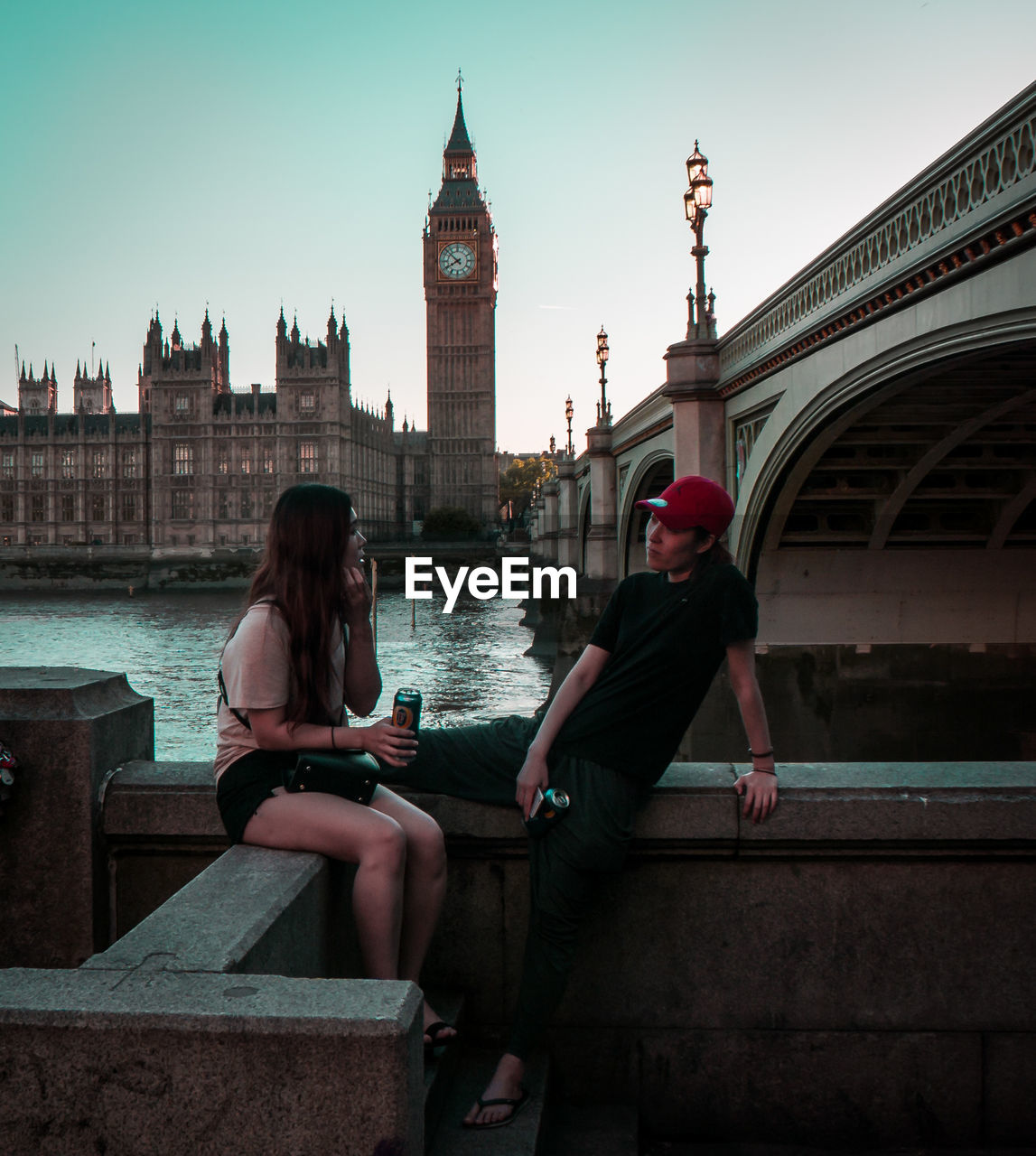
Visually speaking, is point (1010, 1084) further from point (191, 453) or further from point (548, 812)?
point (191, 453)

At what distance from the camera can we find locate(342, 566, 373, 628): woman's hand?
253cm

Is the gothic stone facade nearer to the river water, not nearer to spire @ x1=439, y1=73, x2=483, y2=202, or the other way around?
spire @ x1=439, y1=73, x2=483, y2=202

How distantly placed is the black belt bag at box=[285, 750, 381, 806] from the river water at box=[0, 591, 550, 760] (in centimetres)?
828

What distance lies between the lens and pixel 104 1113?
4.71 feet

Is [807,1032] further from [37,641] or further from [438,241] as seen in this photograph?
[438,241]

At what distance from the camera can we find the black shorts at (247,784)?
2.32 meters

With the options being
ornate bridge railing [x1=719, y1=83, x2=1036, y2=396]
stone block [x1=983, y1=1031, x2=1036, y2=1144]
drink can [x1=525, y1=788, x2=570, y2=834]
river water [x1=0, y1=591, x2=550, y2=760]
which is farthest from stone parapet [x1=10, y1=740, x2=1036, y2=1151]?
river water [x1=0, y1=591, x2=550, y2=760]

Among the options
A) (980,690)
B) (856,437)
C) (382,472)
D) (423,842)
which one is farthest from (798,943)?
(382,472)

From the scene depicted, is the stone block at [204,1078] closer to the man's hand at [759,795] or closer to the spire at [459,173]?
the man's hand at [759,795]

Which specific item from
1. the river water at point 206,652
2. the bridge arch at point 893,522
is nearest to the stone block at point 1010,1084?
the bridge arch at point 893,522

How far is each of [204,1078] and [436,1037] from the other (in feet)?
3.12

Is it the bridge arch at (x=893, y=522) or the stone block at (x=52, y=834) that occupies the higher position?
the bridge arch at (x=893, y=522)

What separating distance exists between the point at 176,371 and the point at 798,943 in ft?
257

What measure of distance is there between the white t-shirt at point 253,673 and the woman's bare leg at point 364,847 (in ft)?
0.72
